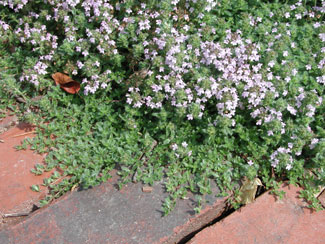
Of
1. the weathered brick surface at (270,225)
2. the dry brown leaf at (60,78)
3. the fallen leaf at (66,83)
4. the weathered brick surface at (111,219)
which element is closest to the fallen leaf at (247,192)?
the weathered brick surface at (270,225)

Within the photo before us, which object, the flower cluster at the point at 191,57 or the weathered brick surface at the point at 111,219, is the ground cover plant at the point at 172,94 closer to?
the flower cluster at the point at 191,57

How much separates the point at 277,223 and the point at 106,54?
226 centimetres

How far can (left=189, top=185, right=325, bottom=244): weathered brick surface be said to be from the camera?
2.61m

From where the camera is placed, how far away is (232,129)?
10.2 ft

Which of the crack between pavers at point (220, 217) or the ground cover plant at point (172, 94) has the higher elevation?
the ground cover plant at point (172, 94)

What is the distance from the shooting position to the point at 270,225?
106 inches

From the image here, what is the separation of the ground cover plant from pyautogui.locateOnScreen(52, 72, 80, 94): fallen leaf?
0.07 m

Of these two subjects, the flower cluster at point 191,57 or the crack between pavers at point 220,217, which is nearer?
the crack between pavers at point 220,217

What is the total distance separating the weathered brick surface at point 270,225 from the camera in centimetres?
261

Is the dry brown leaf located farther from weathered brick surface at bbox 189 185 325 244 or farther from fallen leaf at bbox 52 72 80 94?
weathered brick surface at bbox 189 185 325 244

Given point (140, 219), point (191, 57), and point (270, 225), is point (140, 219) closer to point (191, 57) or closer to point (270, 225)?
point (270, 225)

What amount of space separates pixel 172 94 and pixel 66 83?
4.10 ft

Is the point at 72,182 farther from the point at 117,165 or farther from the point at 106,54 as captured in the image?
the point at 106,54

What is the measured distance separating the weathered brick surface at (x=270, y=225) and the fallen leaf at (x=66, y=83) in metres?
1.96
